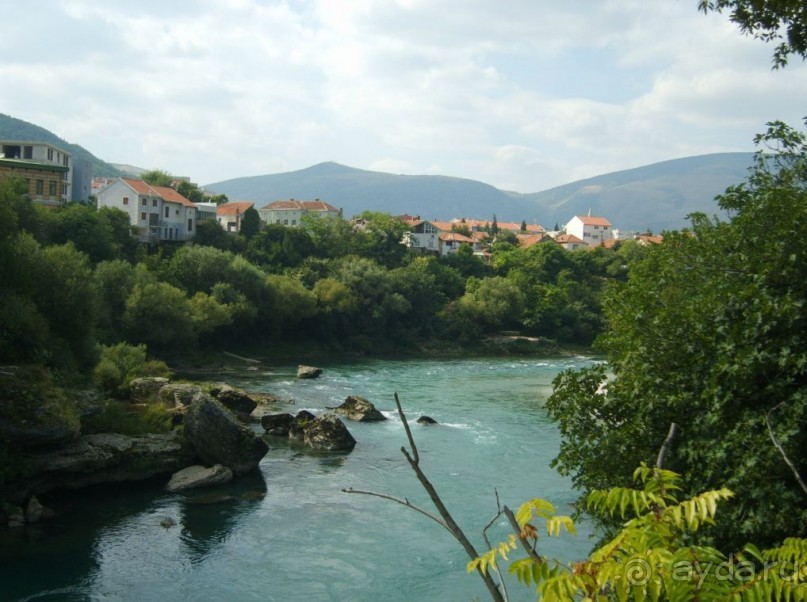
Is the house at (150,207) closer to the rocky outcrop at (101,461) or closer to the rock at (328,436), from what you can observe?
the rock at (328,436)

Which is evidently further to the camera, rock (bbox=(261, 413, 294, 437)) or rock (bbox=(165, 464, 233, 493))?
rock (bbox=(261, 413, 294, 437))

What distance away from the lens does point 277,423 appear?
31812 mm

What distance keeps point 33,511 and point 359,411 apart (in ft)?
55.5

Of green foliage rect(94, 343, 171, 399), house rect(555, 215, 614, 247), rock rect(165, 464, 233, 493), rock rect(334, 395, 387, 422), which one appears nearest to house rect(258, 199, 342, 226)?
house rect(555, 215, 614, 247)

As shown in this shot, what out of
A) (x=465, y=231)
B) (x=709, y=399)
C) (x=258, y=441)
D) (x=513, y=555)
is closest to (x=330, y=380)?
(x=258, y=441)

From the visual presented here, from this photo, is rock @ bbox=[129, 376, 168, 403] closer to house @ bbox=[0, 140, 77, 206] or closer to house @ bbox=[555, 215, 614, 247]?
house @ bbox=[0, 140, 77, 206]

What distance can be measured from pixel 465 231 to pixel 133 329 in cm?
8922

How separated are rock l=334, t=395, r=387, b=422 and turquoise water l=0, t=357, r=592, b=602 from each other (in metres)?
1.86

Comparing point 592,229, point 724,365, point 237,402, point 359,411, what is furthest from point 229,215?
point 724,365

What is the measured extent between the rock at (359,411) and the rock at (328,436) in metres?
4.76

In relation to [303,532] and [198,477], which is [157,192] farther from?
[303,532]

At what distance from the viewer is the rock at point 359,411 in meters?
35.0

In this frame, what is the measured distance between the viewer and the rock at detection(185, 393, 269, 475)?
25.6m

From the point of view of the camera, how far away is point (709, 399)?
11922mm
